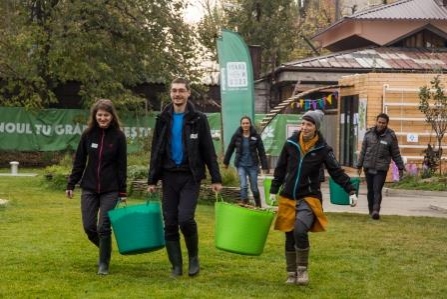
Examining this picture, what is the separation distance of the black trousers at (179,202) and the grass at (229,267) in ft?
1.62

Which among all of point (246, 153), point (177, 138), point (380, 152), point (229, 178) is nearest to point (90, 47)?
point (229, 178)

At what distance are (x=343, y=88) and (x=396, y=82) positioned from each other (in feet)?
9.34

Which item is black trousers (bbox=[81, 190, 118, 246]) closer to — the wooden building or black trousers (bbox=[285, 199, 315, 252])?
black trousers (bbox=[285, 199, 315, 252])

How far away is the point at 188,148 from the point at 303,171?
3.57 ft

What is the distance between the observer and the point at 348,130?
1044 inches

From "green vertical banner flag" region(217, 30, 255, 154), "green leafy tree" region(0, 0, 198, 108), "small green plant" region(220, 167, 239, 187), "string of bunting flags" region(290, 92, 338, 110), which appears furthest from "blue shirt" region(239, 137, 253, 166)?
"green leafy tree" region(0, 0, 198, 108)

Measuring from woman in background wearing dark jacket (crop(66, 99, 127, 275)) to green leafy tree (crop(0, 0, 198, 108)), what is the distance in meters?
18.8

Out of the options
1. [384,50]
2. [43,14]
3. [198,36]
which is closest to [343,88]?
[384,50]

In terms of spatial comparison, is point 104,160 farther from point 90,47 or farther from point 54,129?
Result: point 54,129

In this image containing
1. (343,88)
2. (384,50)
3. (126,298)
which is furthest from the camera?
(384,50)

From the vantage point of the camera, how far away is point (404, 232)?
12141mm

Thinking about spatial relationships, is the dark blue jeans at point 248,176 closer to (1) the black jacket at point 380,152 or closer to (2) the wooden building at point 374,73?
(1) the black jacket at point 380,152

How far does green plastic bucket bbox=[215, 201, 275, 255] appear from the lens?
25.6 ft

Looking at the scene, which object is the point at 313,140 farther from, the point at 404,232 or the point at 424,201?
A: the point at 424,201
